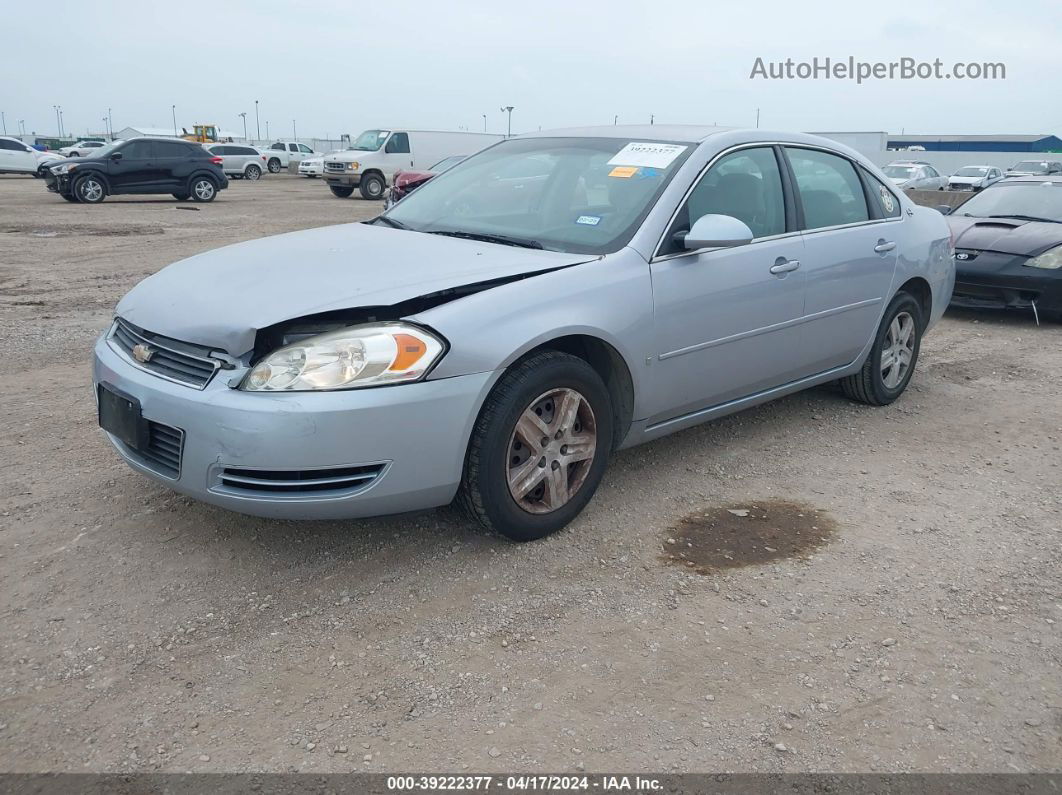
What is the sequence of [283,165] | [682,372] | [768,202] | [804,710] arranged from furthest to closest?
1. [283,165]
2. [768,202]
3. [682,372]
4. [804,710]

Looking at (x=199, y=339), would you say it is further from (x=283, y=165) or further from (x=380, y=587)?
(x=283, y=165)

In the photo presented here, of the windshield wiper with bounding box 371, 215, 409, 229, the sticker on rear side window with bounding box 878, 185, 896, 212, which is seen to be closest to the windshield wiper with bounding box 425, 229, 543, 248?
the windshield wiper with bounding box 371, 215, 409, 229

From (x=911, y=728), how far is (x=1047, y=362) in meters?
5.37

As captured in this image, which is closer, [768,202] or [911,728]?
[911,728]

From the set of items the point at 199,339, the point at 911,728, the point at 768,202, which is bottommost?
the point at 911,728

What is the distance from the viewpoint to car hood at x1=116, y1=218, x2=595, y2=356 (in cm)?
311

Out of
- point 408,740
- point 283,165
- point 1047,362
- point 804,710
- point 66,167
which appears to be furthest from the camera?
point 283,165

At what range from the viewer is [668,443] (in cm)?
475

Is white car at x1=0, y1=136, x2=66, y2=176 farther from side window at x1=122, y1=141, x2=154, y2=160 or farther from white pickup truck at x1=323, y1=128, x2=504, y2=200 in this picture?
side window at x1=122, y1=141, x2=154, y2=160

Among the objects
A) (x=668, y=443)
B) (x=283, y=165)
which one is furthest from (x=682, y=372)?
(x=283, y=165)

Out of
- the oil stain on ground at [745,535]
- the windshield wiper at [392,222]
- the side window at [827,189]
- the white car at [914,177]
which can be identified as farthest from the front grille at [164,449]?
the white car at [914,177]

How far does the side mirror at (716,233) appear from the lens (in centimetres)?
373

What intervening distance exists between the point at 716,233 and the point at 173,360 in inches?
85.5

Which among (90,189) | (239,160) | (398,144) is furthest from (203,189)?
(239,160)
